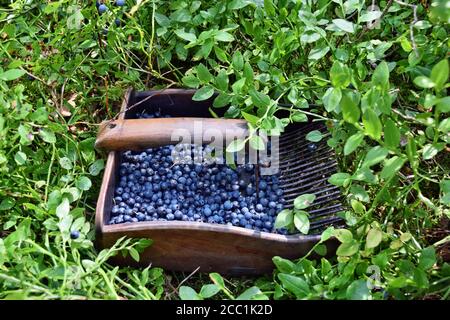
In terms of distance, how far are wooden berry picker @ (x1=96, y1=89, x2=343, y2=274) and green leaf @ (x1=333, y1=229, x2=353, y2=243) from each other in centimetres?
8

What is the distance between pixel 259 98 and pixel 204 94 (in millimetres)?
154

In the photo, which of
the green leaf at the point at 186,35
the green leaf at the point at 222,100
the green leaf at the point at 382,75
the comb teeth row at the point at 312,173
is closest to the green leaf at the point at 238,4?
the green leaf at the point at 186,35

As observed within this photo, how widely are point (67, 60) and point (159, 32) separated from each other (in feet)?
0.95

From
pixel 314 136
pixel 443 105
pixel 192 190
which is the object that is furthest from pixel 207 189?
pixel 443 105

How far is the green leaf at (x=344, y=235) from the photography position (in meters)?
1.25

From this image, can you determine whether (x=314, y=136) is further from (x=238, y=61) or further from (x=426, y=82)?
(x=426, y=82)

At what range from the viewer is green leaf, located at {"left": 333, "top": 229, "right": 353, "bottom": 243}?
125cm

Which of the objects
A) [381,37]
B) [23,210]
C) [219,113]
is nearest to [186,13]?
[219,113]

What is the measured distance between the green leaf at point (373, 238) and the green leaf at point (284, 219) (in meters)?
0.17

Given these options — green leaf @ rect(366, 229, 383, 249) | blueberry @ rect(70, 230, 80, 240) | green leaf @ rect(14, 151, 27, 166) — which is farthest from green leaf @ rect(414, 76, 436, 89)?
green leaf @ rect(14, 151, 27, 166)

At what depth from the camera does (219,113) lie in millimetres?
1624

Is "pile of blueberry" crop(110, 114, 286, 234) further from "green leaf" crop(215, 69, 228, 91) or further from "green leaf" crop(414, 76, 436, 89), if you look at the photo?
"green leaf" crop(414, 76, 436, 89)

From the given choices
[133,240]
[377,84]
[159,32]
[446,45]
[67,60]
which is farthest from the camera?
[67,60]

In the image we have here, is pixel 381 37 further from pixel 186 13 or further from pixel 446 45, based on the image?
pixel 186 13
